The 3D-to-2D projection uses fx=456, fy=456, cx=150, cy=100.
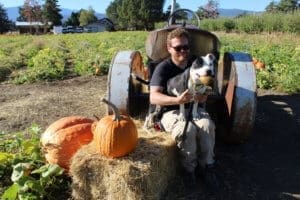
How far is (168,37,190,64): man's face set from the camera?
4.71m

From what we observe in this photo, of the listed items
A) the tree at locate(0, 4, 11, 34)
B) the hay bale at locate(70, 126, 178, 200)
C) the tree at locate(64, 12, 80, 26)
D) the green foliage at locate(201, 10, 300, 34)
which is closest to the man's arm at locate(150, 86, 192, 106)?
Result: the hay bale at locate(70, 126, 178, 200)

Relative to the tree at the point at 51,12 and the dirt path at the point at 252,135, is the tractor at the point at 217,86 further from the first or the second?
the tree at the point at 51,12

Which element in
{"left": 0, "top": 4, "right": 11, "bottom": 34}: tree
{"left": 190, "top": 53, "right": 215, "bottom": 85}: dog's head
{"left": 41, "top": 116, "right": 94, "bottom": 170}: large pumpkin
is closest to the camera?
{"left": 190, "top": 53, "right": 215, "bottom": 85}: dog's head

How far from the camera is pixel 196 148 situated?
4.59m

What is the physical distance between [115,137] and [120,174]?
344 mm

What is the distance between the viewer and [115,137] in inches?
156

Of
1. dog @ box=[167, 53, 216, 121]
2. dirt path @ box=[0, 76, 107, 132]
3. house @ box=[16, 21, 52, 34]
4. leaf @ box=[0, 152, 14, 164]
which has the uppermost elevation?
dog @ box=[167, 53, 216, 121]

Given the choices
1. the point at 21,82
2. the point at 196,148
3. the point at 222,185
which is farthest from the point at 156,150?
the point at 21,82

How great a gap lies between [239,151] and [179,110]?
115 cm

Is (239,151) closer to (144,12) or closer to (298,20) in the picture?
(298,20)

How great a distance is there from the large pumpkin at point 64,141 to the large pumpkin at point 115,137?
39 cm

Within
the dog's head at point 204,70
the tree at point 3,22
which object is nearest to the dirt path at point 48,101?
the dog's head at point 204,70

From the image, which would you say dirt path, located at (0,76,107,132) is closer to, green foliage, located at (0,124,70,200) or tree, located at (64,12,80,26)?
green foliage, located at (0,124,70,200)

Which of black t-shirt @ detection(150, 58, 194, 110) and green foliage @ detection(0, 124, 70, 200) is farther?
black t-shirt @ detection(150, 58, 194, 110)
